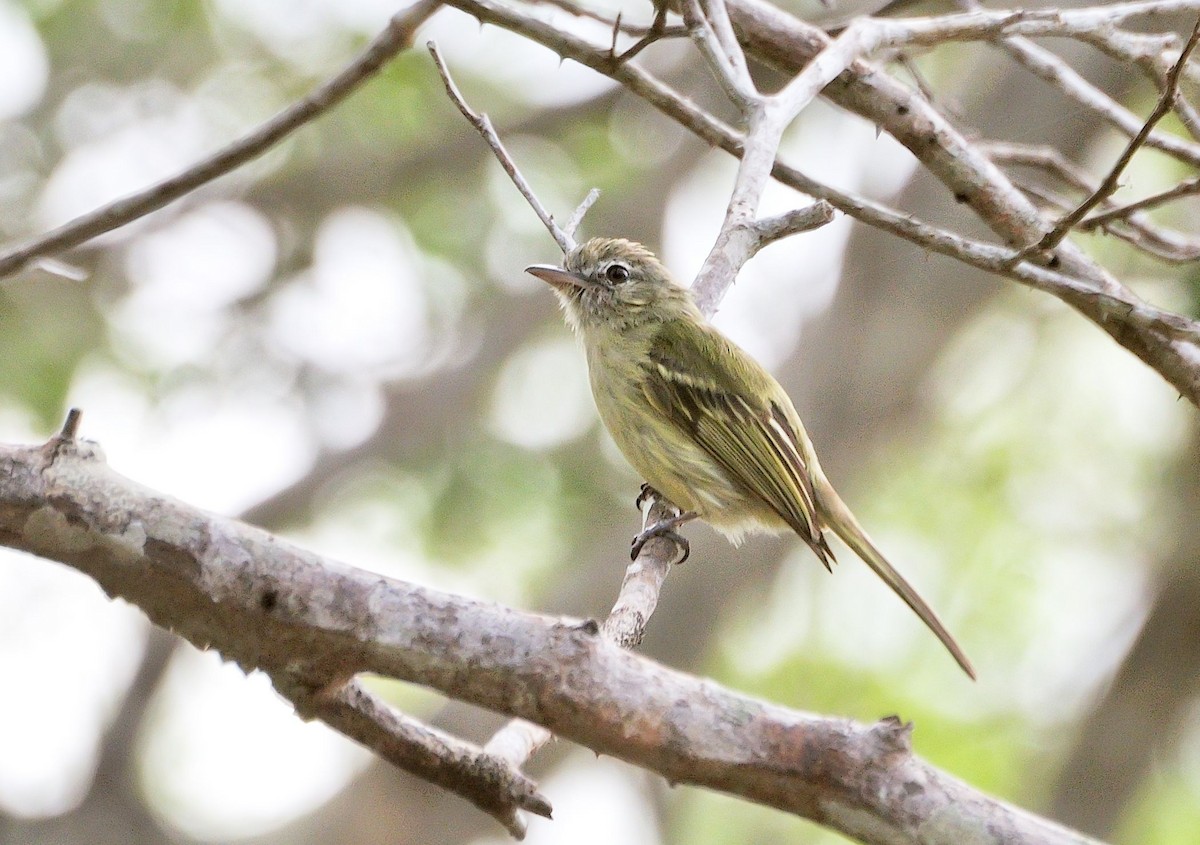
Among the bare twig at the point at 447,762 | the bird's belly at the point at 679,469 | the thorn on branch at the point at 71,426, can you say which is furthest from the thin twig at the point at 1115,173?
the thorn on branch at the point at 71,426

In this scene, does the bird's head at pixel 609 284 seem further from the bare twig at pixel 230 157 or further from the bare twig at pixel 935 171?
the bare twig at pixel 230 157

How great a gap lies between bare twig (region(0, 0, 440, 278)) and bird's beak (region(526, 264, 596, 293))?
165 cm

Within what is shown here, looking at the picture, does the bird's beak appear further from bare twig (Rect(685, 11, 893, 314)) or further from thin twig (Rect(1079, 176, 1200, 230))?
thin twig (Rect(1079, 176, 1200, 230))

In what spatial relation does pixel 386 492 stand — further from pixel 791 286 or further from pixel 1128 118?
pixel 1128 118

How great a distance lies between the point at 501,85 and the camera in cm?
886

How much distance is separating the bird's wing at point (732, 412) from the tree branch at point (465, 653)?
2565 mm

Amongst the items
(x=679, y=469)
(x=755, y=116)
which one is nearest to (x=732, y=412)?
(x=679, y=469)

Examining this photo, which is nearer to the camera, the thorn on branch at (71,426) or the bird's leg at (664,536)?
the thorn on branch at (71,426)

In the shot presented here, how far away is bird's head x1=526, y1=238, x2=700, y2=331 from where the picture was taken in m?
5.36

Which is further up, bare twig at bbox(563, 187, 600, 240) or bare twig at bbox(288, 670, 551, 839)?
bare twig at bbox(563, 187, 600, 240)

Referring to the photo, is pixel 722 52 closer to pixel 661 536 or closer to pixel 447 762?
pixel 661 536

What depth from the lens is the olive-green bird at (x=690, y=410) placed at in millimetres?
4770

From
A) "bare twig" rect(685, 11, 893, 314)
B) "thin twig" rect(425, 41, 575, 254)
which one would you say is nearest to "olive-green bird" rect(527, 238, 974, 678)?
"bare twig" rect(685, 11, 893, 314)

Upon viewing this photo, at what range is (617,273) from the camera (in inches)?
216
